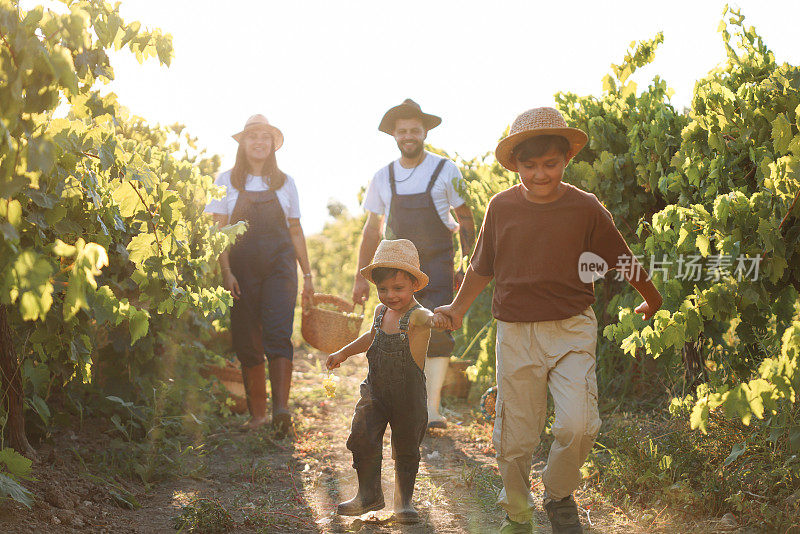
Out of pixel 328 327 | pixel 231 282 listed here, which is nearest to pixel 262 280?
pixel 231 282

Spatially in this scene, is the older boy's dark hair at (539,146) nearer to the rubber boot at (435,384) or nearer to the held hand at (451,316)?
the held hand at (451,316)

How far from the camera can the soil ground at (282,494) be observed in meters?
3.33

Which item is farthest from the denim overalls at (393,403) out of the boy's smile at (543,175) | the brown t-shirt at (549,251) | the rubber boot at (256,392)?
the rubber boot at (256,392)

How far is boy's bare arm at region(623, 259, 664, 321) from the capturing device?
335 centimetres

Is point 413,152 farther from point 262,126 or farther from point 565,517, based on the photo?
point 565,517

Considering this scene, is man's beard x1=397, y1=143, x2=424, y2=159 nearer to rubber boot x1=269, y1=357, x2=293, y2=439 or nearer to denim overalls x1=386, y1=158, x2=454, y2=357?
denim overalls x1=386, y1=158, x2=454, y2=357

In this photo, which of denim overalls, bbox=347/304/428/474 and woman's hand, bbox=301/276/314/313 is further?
woman's hand, bbox=301/276/314/313

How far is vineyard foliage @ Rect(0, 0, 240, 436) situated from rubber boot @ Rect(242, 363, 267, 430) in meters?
1.21

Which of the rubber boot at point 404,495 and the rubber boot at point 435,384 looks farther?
the rubber boot at point 435,384

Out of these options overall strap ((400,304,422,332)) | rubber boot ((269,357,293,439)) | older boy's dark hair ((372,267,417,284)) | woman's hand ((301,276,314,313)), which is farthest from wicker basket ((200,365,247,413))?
overall strap ((400,304,422,332))

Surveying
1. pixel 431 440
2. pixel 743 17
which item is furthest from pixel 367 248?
pixel 743 17

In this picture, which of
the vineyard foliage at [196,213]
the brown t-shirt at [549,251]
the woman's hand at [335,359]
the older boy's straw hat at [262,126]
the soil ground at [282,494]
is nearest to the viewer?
the vineyard foliage at [196,213]

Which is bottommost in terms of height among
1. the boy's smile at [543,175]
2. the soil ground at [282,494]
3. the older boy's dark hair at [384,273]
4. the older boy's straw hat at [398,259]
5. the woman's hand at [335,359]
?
the soil ground at [282,494]

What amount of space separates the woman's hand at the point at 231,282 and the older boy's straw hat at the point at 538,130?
9.07ft
